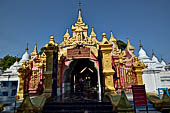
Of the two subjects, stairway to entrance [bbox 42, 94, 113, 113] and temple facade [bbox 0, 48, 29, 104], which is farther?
temple facade [bbox 0, 48, 29, 104]

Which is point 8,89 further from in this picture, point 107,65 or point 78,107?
point 107,65

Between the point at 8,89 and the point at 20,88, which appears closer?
the point at 8,89

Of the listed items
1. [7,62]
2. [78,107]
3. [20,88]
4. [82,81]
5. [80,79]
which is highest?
[7,62]

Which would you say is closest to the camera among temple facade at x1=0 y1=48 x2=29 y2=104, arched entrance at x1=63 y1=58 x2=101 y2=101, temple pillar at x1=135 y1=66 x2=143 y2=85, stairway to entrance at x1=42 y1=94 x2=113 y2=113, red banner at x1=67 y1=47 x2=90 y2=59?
stairway to entrance at x1=42 y1=94 x2=113 y2=113

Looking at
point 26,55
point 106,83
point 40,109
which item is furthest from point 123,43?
point 40,109

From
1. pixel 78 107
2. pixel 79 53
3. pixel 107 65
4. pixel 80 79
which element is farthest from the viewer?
pixel 80 79

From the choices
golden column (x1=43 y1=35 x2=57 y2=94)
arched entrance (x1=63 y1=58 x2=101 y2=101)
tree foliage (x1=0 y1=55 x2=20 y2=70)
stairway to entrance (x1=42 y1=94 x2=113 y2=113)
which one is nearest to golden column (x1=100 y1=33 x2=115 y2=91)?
arched entrance (x1=63 y1=58 x2=101 y2=101)

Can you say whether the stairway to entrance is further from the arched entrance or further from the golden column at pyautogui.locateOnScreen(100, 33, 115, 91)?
the golden column at pyautogui.locateOnScreen(100, 33, 115, 91)

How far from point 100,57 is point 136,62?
4.41 m

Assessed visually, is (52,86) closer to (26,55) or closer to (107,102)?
(107,102)

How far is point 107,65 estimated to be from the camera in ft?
24.3

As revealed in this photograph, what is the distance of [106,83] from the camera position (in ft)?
23.3

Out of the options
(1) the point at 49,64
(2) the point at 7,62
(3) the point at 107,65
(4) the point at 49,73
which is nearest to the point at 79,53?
(1) the point at 49,64

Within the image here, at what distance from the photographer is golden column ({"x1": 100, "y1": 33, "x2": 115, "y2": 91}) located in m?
7.07
